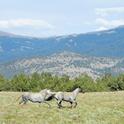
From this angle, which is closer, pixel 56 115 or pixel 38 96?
pixel 56 115

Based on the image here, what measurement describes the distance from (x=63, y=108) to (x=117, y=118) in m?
5.35

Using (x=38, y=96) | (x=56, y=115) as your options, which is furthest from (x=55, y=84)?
(x=56, y=115)

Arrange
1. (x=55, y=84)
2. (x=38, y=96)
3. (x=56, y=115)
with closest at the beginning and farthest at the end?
(x=56, y=115) < (x=38, y=96) < (x=55, y=84)

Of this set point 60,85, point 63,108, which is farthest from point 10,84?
point 63,108

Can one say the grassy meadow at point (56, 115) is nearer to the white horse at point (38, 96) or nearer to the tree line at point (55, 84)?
the white horse at point (38, 96)

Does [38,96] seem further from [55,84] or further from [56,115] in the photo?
[55,84]

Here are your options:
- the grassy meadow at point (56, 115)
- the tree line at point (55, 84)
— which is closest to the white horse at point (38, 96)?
the grassy meadow at point (56, 115)

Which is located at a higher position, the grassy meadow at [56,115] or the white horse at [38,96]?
the white horse at [38,96]

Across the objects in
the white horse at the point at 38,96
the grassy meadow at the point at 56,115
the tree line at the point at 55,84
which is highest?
the white horse at the point at 38,96

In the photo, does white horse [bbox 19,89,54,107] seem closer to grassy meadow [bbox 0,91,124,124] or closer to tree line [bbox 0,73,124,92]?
grassy meadow [bbox 0,91,124,124]

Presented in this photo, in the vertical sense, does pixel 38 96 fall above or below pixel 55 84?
above

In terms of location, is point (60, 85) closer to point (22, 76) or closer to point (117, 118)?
point (22, 76)

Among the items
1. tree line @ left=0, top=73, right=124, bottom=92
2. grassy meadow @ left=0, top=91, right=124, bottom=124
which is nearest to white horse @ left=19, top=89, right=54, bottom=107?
grassy meadow @ left=0, top=91, right=124, bottom=124

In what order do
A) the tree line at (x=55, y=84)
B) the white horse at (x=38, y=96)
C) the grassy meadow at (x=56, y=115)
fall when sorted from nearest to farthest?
the grassy meadow at (x=56, y=115) < the white horse at (x=38, y=96) < the tree line at (x=55, y=84)
